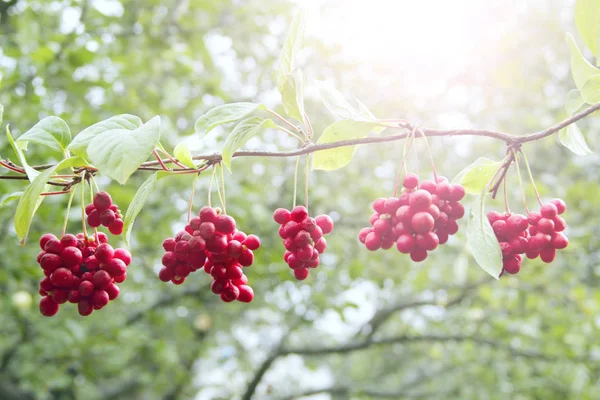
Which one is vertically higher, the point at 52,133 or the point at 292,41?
the point at 292,41

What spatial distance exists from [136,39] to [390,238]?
12.4 feet

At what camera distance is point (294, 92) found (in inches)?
56.0

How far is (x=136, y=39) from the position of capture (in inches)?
175

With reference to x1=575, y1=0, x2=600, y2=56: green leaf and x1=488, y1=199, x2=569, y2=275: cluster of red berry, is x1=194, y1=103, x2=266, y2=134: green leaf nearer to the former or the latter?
x1=488, y1=199, x2=569, y2=275: cluster of red berry

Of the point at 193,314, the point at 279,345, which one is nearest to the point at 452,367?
the point at 279,345

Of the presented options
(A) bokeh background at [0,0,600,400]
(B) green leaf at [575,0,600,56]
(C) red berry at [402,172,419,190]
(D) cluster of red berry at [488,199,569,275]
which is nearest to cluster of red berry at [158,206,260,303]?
(C) red berry at [402,172,419,190]

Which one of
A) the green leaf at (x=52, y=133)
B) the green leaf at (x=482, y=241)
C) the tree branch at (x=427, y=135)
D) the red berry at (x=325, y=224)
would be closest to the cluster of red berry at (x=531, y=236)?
the green leaf at (x=482, y=241)

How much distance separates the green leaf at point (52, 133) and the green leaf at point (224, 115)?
1.24 ft

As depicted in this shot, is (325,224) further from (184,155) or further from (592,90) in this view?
(592,90)

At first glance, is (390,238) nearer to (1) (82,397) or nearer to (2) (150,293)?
(2) (150,293)

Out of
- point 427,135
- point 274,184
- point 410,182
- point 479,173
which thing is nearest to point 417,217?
point 410,182

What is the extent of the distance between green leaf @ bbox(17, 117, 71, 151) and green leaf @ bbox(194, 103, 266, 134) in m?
0.38

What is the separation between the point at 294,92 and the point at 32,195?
68 cm

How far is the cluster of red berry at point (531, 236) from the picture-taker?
141 centimetres
